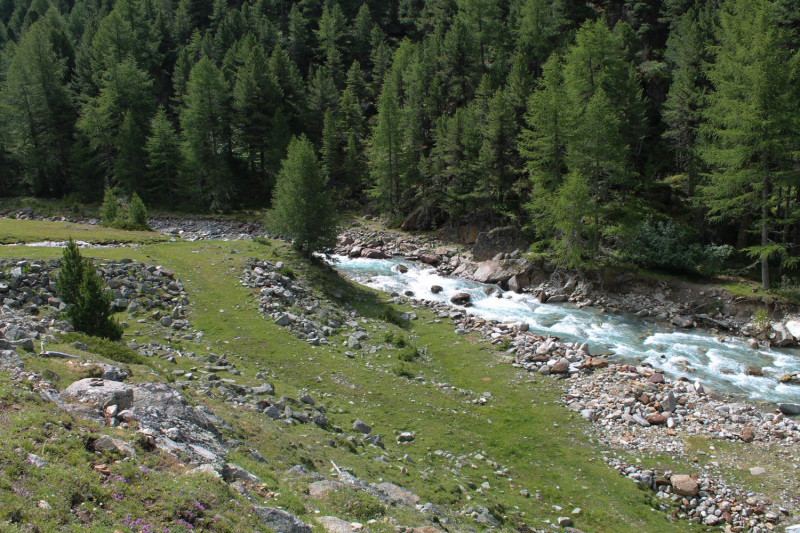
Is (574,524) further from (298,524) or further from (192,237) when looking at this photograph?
(192,237)

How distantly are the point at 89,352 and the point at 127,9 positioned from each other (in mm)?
103057

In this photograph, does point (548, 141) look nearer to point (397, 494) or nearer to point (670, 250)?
point (670, 250)

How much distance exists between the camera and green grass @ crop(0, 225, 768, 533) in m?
8.18

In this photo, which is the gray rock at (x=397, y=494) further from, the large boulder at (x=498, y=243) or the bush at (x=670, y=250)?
the large boulder at (x=498, y=243)

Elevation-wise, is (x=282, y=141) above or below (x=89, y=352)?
above

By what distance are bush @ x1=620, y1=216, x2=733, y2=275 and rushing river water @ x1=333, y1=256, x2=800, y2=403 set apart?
6971mm

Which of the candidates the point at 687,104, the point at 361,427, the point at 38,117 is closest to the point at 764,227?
the point at 687,104

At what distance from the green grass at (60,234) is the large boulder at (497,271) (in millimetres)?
27289

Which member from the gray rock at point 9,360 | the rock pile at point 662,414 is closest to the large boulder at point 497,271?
the rock pile at point 662,414

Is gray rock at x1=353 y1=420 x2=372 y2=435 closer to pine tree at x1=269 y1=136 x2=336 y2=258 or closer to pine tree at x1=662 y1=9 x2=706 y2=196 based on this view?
pine tree at x1=269 y1=136 x2=336 y2=258

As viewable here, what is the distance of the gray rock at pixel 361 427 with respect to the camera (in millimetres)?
15766

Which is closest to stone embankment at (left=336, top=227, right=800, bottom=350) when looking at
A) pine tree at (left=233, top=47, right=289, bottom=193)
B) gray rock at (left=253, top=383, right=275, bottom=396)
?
gray rock at (left=253, top=383, right=275, bottom=396)

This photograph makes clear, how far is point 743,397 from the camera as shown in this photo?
20.3 m

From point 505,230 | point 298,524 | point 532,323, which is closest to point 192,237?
point 505,230
